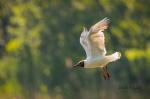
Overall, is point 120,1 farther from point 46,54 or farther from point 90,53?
point 90,53

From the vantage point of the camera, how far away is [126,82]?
142ft

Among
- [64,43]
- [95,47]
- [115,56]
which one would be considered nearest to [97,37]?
[95,47]

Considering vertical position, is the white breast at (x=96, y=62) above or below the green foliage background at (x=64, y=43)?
below

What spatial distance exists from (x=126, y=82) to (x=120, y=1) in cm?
1032

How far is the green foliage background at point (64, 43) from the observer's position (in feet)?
145

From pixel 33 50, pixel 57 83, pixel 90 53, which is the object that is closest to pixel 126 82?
pixel 57 83

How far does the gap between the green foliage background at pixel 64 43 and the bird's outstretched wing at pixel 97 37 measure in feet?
63.5

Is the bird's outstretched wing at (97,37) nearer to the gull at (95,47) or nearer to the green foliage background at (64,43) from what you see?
the gull at (95,47)

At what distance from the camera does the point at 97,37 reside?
62.1 feet

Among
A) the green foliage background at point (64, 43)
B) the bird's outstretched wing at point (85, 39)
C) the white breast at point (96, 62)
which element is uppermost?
the green foliage background at point (64, 43)

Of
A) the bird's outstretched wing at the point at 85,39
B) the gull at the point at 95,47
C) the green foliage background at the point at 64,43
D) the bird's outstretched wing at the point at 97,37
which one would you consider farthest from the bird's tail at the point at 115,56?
the green foliage background at the point at 64,43

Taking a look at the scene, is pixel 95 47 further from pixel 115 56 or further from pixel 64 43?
pixel 64 43

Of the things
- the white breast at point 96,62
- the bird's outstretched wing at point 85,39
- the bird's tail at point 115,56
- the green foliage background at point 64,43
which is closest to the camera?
the bird's tail at point 115,56

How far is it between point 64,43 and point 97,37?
98.1 ft
